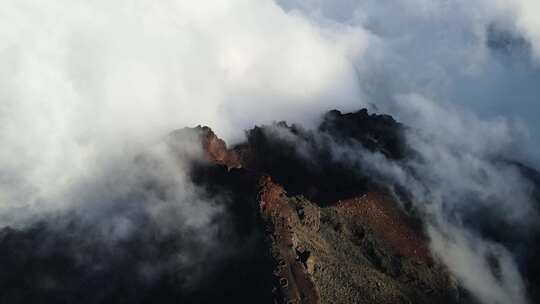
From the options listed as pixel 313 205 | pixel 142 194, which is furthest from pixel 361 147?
pixel 142 194

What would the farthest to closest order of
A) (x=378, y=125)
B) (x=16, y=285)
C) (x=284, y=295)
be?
(x=378, y=125) < (x=16, y=285) < (x=284, y=295)

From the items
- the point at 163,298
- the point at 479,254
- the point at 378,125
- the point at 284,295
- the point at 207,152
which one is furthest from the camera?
the point at 378,125

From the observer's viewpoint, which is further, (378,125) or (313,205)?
(378,125)

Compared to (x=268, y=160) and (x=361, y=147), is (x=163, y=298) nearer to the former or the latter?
(x=268, y=160)

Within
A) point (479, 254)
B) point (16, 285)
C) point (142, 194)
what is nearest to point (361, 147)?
point (479, 254)

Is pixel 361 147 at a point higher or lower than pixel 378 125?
lower

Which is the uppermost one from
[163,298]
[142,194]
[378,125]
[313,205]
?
[378,125]
